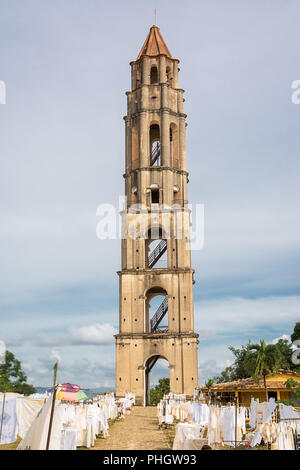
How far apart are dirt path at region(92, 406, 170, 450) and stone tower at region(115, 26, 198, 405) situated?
1034 cm

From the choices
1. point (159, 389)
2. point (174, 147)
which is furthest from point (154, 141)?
point (159, 389)

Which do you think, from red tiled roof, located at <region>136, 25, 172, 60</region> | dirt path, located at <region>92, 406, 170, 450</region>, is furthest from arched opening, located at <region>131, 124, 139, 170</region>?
dirt path, located at <region>92, 406, 170, 450</region>

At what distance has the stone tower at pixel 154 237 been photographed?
Answer: 41.0 meters

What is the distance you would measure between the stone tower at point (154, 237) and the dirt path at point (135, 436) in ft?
33.9

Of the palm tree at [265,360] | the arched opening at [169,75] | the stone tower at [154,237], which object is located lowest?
the palm tree at [265,360]

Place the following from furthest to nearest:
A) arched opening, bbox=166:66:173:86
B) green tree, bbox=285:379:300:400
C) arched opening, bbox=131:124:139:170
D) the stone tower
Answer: arched opening, bbox=166:66:173:86 → arched opening, bbox=131:124:139:170 → the stone tower → green tree, bbox=285:379:300:400

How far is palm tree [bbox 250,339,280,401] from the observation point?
35.7 metres

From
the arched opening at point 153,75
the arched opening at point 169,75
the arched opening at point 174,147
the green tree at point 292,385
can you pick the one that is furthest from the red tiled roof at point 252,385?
the arched opening at point 153,75

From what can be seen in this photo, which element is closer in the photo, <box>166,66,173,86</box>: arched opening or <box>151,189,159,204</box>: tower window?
<box>151,189,159,204</box>: tower window

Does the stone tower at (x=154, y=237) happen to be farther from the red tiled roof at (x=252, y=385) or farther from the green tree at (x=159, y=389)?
the green tree at (x=159, y=389)

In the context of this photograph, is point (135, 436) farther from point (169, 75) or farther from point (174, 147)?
point (169, 75)

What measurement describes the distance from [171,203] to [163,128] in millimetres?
7141

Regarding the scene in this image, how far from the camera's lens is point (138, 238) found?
146 feet

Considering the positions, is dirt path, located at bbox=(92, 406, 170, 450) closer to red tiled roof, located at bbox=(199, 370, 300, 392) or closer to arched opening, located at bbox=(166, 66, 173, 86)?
red tiled roof, located at bbox=(199, 370, 300, 392)
